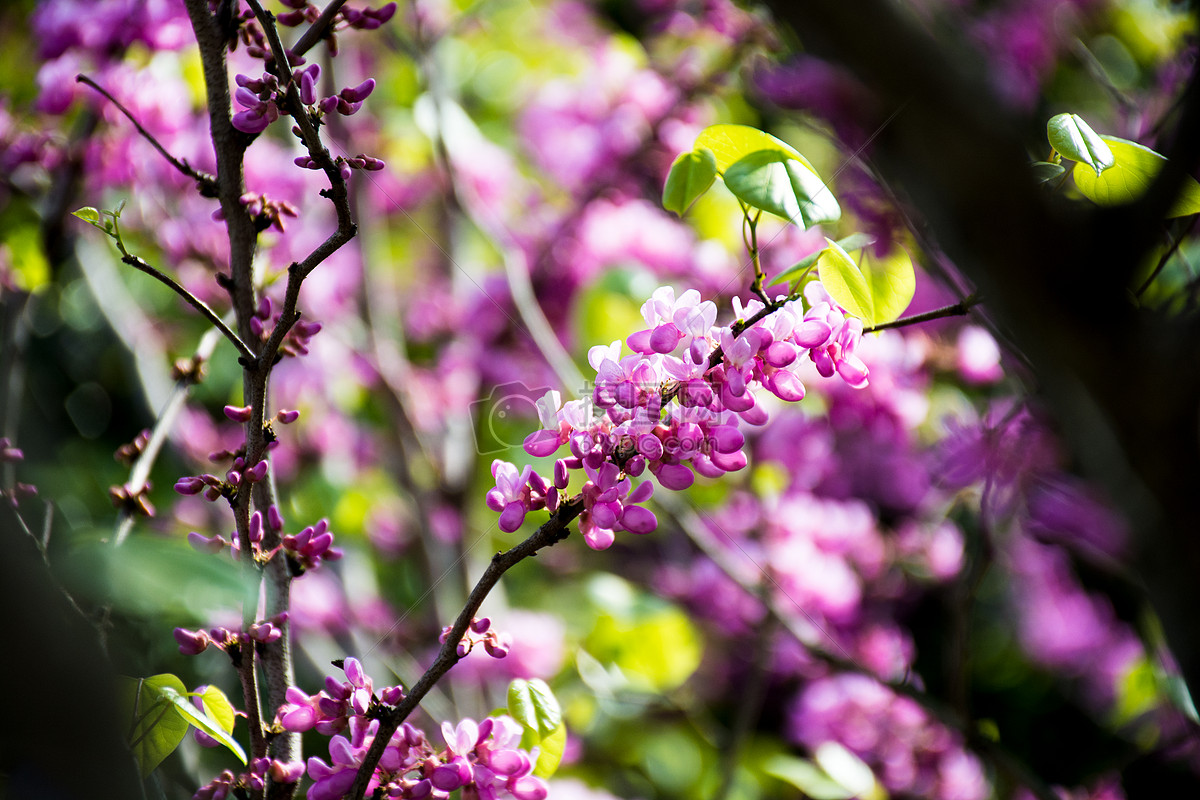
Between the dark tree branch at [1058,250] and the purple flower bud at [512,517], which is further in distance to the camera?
the purple flower bud at [512,517]

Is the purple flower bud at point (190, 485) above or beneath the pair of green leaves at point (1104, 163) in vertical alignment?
above

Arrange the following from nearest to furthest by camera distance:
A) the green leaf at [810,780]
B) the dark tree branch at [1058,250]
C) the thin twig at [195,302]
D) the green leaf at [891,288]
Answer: the dark tree branch at [1058,250]
the thin twig at [195,302]
the green leaf at [891,288]
the green leaf at [810,780]

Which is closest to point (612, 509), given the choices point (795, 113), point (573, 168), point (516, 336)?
point (795, 113)

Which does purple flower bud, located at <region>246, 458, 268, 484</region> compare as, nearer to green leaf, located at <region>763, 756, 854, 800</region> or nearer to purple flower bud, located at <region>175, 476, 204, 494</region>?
purple flower bud, located at <region>175, 476, 204, 494</region>

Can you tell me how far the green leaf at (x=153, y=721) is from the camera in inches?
20.8

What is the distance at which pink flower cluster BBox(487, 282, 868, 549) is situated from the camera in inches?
21.1

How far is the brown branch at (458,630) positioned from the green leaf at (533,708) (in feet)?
0.37

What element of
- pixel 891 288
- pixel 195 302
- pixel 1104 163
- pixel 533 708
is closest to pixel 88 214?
pixel 195 302

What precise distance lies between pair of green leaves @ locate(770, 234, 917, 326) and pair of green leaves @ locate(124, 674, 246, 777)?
0.47 meters

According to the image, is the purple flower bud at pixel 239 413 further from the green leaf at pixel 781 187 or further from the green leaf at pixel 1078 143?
the green leaf at pixel 1078 143

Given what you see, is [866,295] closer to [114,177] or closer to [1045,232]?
[1045,232]

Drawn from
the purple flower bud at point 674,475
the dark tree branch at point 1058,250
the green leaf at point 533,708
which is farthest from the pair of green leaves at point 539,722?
the dark tree branch at point 1058,250

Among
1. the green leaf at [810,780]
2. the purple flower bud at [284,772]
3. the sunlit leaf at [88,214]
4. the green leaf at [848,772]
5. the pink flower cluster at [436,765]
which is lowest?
the green leaf at [848,772]

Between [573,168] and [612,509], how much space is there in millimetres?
1323
